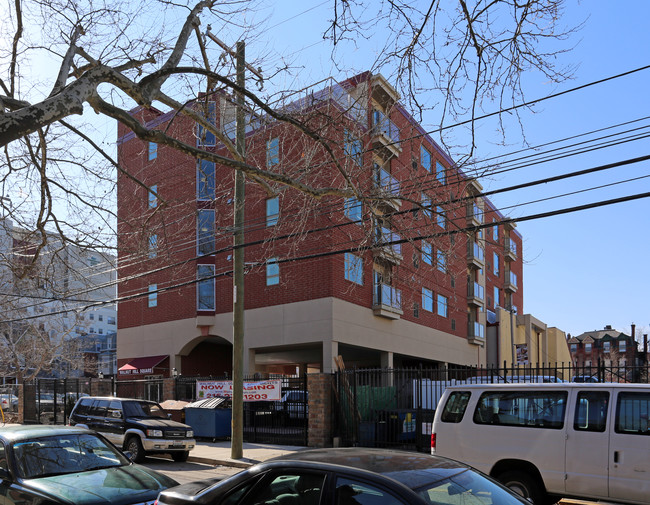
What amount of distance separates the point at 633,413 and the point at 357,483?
19.1ft

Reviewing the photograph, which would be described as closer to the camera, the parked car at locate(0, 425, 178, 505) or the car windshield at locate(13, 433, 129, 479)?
the parked car at locate(0, 425, 178, 505)

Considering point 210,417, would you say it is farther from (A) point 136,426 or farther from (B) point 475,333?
(B) point 475,333

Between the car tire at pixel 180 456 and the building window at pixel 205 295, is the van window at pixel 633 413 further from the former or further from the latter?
the building window at pixel 205 295

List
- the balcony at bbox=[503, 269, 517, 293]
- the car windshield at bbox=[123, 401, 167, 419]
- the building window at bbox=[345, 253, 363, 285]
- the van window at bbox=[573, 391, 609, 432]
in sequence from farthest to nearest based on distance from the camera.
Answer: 1. the balcony at bbox=[503, 269, 517, 293]
2. the car windshield at bbox=[123, 401, 167, 419]
3. the building window at bbox=[345, 253, 363, 285]
4. the van window at bbox=[573, 391, 609, 432]

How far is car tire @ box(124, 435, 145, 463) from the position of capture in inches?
640

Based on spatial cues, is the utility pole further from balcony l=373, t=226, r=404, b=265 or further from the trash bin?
the trash bin

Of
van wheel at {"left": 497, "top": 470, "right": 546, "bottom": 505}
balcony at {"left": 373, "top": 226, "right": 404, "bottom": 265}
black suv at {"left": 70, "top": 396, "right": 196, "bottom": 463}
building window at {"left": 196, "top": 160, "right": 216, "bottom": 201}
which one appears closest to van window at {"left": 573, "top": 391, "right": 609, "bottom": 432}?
van wheel at {"left": 497, "top": 470, "right": 546, "bottom": 505}

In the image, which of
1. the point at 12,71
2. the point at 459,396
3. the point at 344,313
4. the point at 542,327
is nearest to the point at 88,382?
the point at 344,313

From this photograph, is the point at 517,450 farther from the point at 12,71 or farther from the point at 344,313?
the point at 344,313

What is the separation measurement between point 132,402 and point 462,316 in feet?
108

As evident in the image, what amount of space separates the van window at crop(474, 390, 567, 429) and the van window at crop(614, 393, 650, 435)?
737mm

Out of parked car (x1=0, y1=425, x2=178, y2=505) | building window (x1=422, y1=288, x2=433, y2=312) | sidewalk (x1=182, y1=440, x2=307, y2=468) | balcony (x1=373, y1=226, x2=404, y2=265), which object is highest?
balcony (x1=373, y1=226, x2=404, y2=265)

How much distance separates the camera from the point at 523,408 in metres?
9.30

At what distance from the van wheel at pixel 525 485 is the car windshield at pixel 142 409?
11168 millimetres
